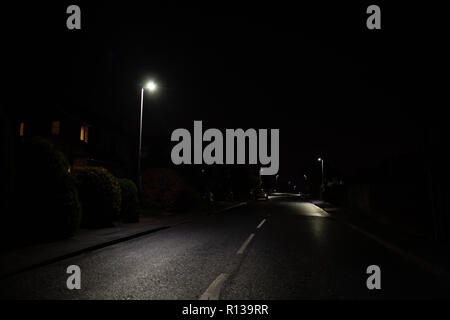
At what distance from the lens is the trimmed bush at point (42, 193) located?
8.90 meters

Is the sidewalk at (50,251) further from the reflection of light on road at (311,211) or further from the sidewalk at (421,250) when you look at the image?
the reflection of light on road at (311,211)

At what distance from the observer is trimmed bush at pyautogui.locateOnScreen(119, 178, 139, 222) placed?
49.7 ft

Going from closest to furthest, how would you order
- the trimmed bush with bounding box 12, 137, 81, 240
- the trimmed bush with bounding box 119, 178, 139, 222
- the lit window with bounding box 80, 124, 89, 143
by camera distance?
the trimmed bush with bounding box 12, 137, 81, 240, the trimmed bush with bounding box 119, 178, 139, 222, the lit window with bounding box 80, 124, 89, 143

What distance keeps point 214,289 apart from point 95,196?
30.5 feet

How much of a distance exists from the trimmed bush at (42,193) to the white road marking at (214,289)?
21.6ft

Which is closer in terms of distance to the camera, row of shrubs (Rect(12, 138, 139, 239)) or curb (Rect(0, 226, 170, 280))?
curb (Rect(0, 226, 170, 280))

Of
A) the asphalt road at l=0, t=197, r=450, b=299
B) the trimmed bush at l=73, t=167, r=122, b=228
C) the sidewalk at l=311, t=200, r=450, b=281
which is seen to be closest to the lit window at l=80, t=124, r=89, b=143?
the trimmed bush at l=73, t=167, r=122, b=228

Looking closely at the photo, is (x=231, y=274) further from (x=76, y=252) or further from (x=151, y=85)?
(x=151, y=85)

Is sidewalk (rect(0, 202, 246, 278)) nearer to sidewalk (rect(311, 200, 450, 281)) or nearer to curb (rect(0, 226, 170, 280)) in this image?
Answer: curb (rect(0, 226, 170, 280))

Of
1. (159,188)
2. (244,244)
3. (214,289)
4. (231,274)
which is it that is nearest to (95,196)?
(244,244)

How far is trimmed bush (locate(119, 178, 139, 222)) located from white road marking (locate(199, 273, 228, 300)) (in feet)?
35.1

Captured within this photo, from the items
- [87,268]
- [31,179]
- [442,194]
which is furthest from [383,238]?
[31,179]
